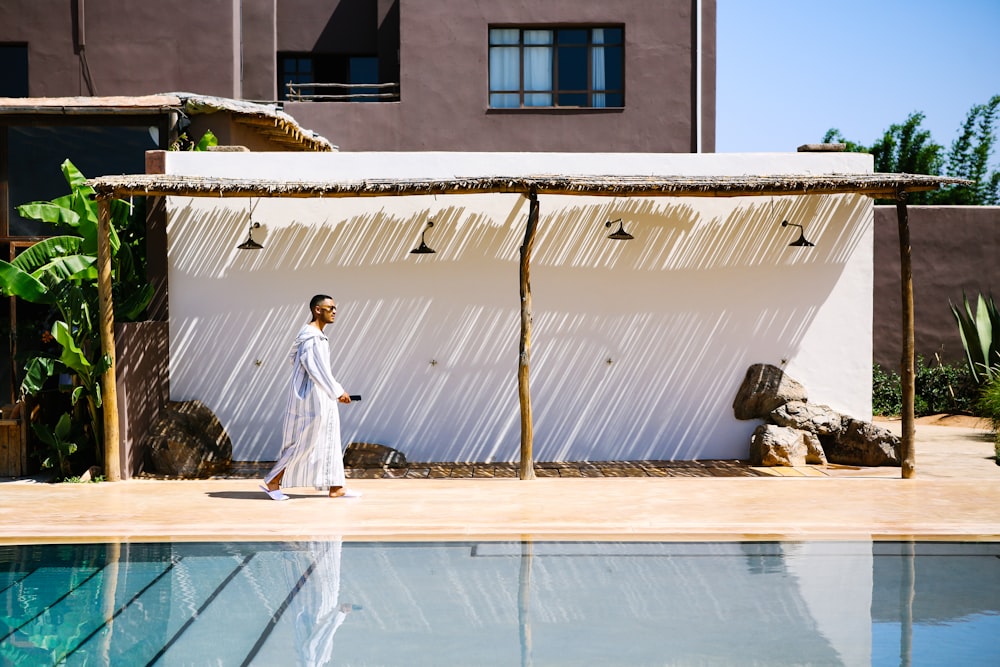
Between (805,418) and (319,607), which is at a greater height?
(805,418)

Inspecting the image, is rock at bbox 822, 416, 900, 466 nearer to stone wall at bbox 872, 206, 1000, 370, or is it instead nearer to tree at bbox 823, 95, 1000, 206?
stone wall at bbox 872, 206, 1000, 370

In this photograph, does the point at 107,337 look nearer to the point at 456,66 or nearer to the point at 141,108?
the point at 141,108

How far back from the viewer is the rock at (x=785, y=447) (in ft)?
38.9

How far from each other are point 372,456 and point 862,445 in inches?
206

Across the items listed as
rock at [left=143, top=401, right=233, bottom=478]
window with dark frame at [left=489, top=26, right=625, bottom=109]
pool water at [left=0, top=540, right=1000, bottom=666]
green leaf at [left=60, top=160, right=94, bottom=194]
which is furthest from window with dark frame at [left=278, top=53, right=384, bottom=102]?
pool water at [left=0, top=540, right=1000, bottom=666]

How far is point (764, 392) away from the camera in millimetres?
12234

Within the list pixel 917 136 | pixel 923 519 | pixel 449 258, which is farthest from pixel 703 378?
pixel 917 136

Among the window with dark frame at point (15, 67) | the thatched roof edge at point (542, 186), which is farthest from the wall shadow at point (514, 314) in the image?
the window with dark frame at point (15, 67)

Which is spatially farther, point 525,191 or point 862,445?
point 862,445

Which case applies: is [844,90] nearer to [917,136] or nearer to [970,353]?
[917,136]

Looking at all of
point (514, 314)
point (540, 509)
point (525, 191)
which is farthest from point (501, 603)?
point (514, 314)

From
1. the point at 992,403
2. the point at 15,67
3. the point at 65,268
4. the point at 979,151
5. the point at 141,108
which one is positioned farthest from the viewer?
the point at 979,151

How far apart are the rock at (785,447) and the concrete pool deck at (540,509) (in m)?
0.28

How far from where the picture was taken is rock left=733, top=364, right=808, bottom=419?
1221cm
